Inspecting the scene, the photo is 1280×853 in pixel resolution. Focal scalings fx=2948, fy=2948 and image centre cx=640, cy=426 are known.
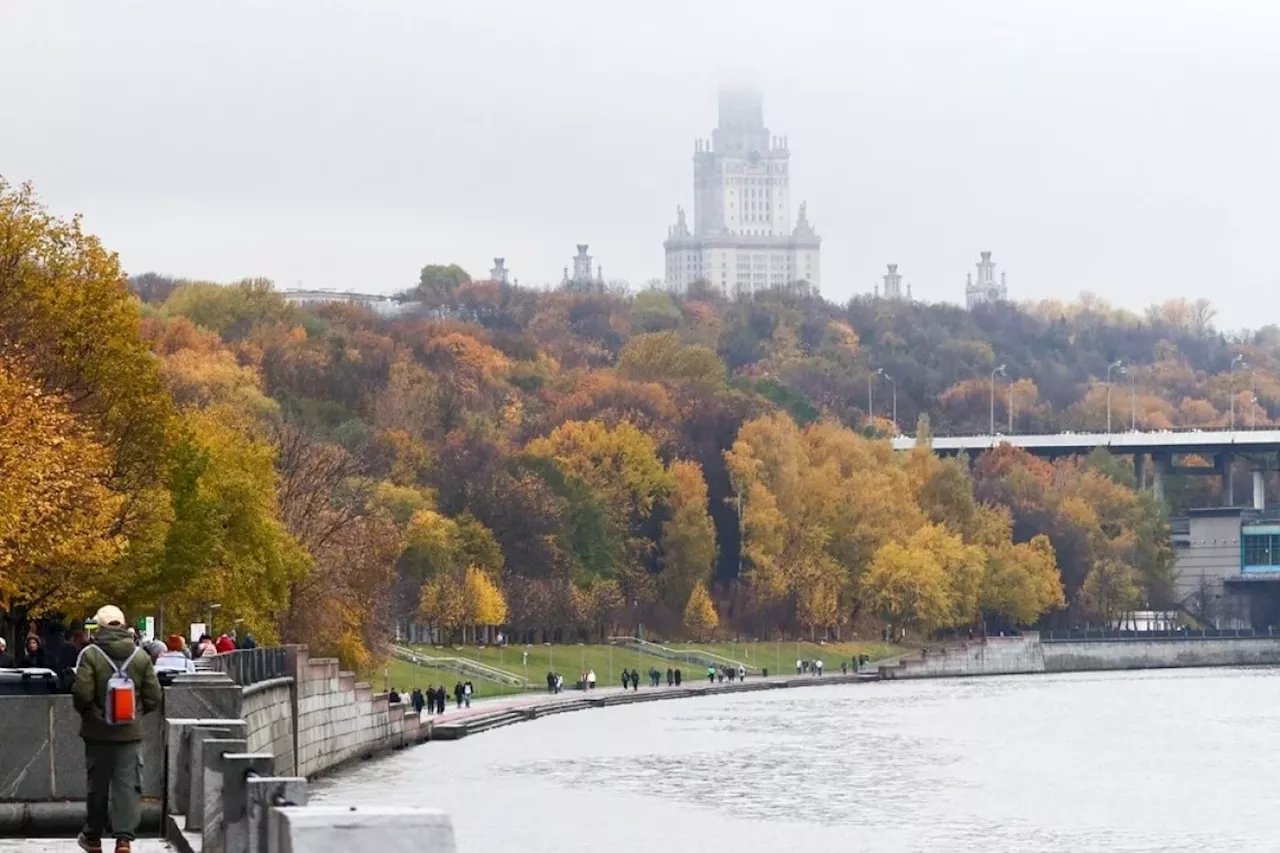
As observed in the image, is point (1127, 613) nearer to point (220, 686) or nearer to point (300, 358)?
point (300, 358)

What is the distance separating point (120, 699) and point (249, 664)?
2946cm

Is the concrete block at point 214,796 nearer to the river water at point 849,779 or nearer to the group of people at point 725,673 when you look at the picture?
the river water at point 849,779

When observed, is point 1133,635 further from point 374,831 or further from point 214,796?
point 374,831

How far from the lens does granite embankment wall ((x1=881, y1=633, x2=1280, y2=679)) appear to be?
15475 cm

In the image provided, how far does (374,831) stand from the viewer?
1268cm

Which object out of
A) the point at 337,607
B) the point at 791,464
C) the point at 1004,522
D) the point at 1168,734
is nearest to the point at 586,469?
the point at 791,464

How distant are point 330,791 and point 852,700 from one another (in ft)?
208

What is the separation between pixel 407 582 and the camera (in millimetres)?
121125

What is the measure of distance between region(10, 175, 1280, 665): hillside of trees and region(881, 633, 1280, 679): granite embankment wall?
258cm

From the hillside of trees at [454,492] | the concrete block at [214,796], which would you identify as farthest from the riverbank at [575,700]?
the concrete block at [214,796]

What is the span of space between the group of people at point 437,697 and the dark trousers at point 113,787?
67.5 m

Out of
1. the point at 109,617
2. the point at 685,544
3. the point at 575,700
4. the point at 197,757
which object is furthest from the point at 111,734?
the point at 685,544

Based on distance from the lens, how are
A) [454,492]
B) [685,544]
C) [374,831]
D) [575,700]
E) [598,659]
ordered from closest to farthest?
1. [374,831]
2. [575,700]
3. [454,492]
4. [598,659]
5. [685,544]

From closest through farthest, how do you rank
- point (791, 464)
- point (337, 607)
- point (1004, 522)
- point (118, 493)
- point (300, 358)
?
point (118, 493), point (337, 607), point (300, 358), point (791, 464), point (1004, 522)
